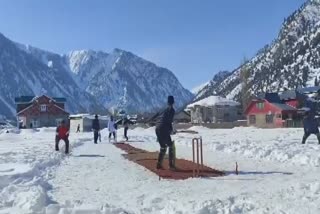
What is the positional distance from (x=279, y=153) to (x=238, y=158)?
4.37 ft

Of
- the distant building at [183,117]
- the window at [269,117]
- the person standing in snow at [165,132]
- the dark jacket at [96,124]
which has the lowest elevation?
the person standing in snow at [165,132]

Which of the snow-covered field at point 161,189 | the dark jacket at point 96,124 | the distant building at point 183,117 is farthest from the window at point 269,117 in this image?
the snow-covered field at point 161,189

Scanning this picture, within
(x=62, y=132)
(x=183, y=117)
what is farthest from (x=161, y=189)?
(x=183, y=117)

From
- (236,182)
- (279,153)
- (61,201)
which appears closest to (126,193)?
(61,201)

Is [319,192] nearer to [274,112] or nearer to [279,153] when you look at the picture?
[279,153]

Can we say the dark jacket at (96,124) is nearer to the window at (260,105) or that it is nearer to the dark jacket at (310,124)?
the dark jacket at (310,124)

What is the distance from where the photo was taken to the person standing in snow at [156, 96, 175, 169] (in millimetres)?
13914

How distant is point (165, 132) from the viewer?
14.0 meters

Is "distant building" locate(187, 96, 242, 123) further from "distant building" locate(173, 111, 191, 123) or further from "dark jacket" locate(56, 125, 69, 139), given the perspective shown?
"dark jacket" locate(56, 125, 69, 139)

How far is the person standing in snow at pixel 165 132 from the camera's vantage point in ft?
45.6

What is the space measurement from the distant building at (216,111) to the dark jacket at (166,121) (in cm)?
9353

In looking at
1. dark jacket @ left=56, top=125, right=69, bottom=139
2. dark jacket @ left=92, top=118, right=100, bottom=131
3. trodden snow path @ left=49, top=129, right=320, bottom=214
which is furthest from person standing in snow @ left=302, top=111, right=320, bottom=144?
dark jacket @ left=92, top=118, right=100, bottom=131

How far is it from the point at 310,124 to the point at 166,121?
10.0 metres

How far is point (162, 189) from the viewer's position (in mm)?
10328
